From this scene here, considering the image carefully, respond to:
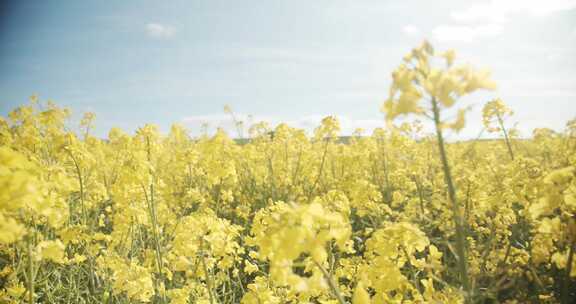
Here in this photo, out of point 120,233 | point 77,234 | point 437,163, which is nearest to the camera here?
point 77,234

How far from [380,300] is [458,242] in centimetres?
72

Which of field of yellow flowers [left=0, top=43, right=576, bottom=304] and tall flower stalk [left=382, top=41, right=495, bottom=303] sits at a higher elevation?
tall flower stalk [left=382, top=41, right=495, bottom=303]

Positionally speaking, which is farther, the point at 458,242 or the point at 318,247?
the point at 458,242

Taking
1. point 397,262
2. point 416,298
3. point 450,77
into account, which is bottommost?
point 416,298

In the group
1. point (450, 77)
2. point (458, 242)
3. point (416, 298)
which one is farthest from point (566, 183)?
point (416, 298)

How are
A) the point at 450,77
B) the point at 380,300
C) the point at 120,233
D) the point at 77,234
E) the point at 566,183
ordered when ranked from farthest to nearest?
the point at 120,233 < the point at 77,234 < the point at 380,300 < the point at 566,183 < the point at 450,77

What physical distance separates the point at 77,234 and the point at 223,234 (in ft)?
4.92

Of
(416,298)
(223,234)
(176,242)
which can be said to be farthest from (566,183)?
(176,242)

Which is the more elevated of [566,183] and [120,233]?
[566,183]

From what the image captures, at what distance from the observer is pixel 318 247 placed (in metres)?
1.40

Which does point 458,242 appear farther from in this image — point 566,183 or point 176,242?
point 176,242

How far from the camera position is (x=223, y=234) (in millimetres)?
2568

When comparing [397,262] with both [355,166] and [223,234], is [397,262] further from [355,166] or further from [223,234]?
[355,166]

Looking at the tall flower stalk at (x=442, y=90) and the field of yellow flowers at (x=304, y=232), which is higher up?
the tall flower stalk at (x=442, y=90)
